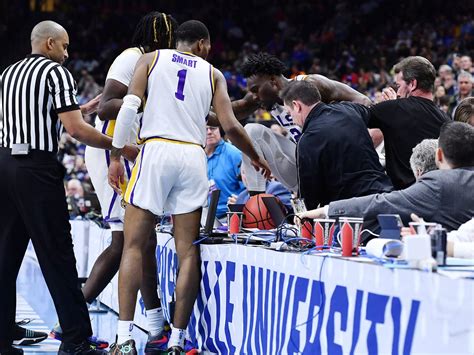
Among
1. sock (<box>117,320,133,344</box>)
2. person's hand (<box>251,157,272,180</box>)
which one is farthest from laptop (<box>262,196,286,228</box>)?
sock (<box>117,320,133,344</box>)

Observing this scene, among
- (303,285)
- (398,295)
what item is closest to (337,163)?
(303,285)

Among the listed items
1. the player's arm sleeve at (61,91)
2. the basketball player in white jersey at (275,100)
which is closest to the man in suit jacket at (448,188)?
the player's arm sleeve at (61,91)

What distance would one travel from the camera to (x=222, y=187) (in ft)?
25.1

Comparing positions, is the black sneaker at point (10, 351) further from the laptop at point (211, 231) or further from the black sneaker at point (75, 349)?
the laptop at point (211, 231)

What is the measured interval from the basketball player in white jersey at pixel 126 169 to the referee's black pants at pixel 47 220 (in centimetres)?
44

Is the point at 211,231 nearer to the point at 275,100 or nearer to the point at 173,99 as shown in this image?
the point at 173,99

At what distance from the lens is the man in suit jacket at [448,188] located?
3.57m

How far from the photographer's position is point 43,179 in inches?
173

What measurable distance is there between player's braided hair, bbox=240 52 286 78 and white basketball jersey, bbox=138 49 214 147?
1.06 m

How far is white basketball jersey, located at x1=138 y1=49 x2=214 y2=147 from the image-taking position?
457 cm

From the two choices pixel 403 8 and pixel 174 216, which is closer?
pixel 174 216

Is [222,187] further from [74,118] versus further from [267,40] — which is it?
[267,40]

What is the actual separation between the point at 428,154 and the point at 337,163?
76 cm

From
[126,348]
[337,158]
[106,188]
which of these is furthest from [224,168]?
[126,348]
